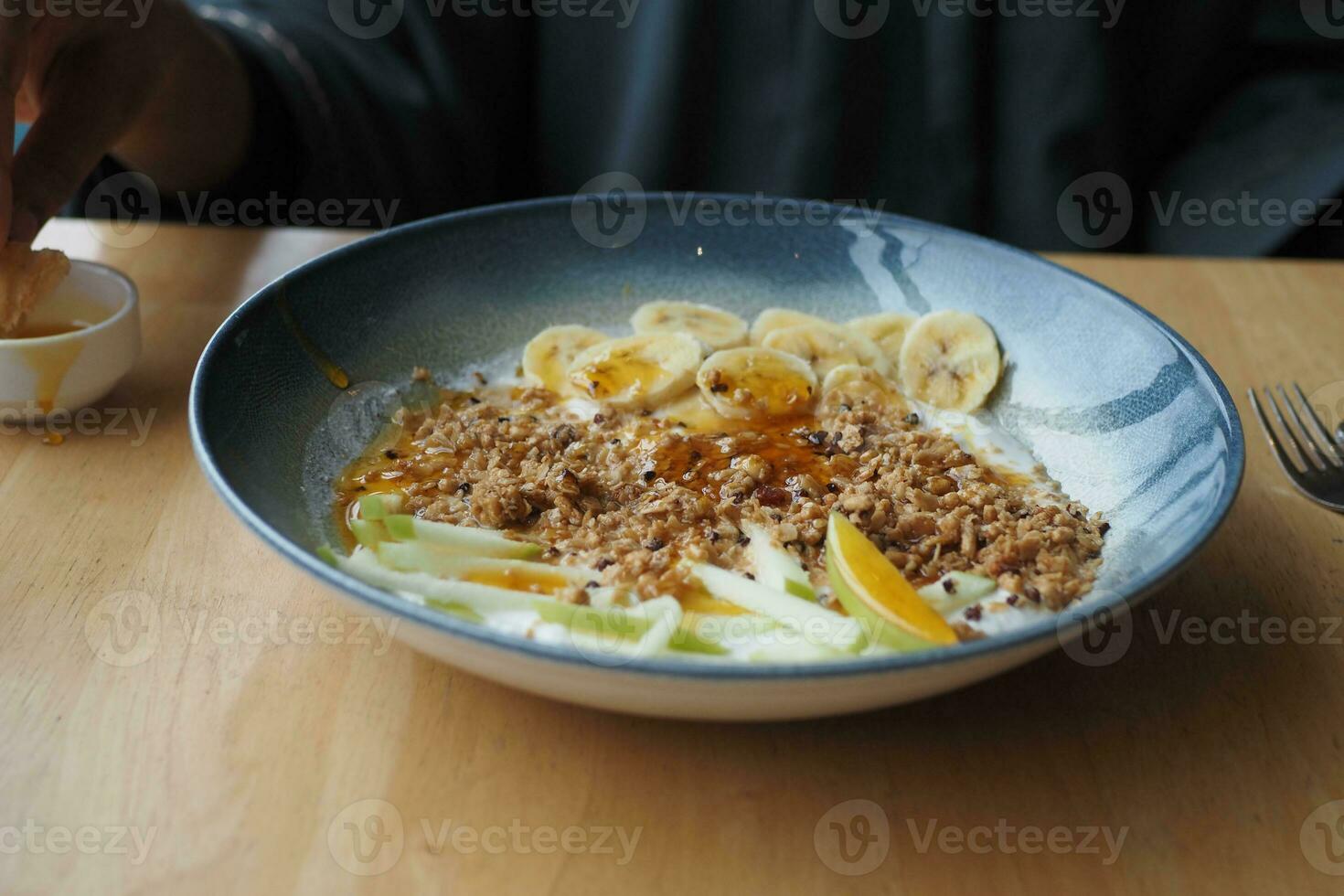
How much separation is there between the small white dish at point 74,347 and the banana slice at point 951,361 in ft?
2.99

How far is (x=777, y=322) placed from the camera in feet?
4.75

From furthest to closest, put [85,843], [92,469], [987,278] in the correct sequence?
[987,278] → [92,469] → [85,843]

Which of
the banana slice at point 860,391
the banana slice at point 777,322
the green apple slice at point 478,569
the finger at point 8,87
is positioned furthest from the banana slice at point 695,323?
the finger at point 8,87

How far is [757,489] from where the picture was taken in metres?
1.15

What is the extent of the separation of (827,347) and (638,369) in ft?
0.80

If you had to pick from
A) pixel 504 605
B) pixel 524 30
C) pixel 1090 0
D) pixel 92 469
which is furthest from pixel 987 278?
pixel 524 30

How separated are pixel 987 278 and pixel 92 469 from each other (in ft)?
3.46

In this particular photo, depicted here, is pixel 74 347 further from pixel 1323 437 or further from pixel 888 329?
pixel 1323 437

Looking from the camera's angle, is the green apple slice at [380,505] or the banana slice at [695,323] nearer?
the green apple slice at [380,505]

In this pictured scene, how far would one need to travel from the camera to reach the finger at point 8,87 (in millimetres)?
1188

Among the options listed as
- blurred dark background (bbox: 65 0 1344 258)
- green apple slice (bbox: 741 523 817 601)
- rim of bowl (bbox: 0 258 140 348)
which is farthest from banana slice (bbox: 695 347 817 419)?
blurred dark background (bbox: 65 0 1344 258)

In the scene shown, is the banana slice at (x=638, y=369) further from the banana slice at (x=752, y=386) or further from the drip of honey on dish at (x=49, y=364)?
the drip of honey on dish at (x=49, y=364)

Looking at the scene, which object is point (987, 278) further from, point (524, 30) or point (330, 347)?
point (524, 30)

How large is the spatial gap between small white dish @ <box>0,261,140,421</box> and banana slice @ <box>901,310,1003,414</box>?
2.99 feet
